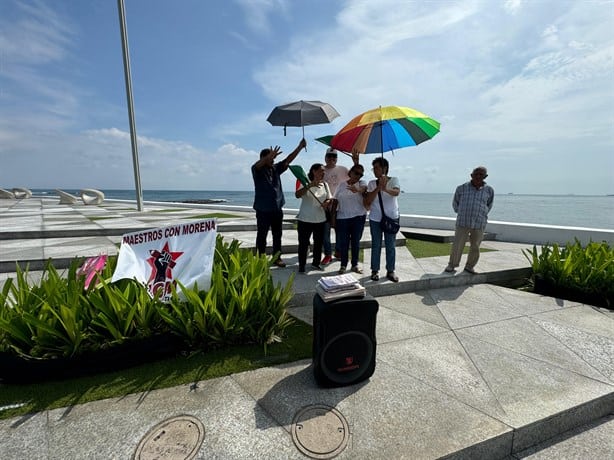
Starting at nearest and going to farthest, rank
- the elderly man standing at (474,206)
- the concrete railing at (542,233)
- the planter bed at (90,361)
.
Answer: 1. the planter bed at (90,361)
2. the elderly man standing at (474,206)
3. the concrete railing at (542,233)

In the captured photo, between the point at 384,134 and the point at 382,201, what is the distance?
100cm

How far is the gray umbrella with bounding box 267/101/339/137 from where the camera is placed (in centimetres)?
469

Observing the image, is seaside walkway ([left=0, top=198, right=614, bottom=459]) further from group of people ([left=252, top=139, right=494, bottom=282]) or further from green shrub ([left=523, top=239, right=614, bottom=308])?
group of people ([left=252, top=139, right=494, bottom=282])

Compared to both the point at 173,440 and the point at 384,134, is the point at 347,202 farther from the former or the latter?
the point at 173,440

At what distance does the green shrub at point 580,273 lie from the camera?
4062mm

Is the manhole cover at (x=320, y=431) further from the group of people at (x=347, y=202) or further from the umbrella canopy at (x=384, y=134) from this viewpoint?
the umbrella canopy at (x=384, y=134)

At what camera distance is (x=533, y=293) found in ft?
15.1

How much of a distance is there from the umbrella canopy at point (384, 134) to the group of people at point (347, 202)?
24cm

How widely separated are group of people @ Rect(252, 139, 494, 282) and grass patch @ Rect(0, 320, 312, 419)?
6.75 feet

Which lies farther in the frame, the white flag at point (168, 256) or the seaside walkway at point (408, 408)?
the white flag at point (168, 256)

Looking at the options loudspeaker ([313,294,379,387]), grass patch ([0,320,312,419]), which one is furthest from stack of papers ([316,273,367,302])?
grass patch ([0,320,312,419])

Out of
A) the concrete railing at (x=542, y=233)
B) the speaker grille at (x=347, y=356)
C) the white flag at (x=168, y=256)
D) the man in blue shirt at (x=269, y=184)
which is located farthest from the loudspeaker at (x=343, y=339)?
the concrete railing at (x=542, y=233)

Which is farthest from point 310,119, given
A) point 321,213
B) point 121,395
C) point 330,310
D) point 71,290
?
point 121,395

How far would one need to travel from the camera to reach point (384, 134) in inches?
172
